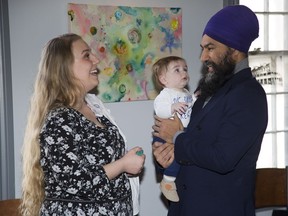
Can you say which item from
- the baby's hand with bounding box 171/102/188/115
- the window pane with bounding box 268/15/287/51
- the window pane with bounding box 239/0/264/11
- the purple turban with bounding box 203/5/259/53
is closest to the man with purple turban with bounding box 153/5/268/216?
the purple turban with bounding box 203/5/259/53

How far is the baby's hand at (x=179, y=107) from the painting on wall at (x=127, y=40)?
2.61ft

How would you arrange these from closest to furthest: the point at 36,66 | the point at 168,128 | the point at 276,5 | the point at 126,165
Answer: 1. the point at 126,165
2. the point at 168,128
3. the point at 36,66
4. the point at 276,5

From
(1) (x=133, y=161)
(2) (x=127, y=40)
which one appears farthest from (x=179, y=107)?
(2) (x=127, y=40)

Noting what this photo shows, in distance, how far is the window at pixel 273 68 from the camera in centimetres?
395

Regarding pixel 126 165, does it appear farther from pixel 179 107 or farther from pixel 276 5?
pixel 276 5

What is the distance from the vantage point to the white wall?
291 cm

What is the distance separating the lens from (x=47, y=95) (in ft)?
6.82

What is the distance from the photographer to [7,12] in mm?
2842

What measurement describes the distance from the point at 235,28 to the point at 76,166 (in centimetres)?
92

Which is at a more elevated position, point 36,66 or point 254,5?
point 254,5

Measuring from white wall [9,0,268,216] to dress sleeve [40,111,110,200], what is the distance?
3.36 ft

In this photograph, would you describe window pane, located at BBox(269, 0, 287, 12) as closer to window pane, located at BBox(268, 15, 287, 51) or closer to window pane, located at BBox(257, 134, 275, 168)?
window pane, located at BBox(268, 15, 287, 51)

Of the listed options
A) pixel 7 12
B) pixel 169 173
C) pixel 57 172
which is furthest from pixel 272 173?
pixel 7 12

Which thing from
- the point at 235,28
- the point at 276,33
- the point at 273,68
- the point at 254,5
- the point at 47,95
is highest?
the point at 254,5
